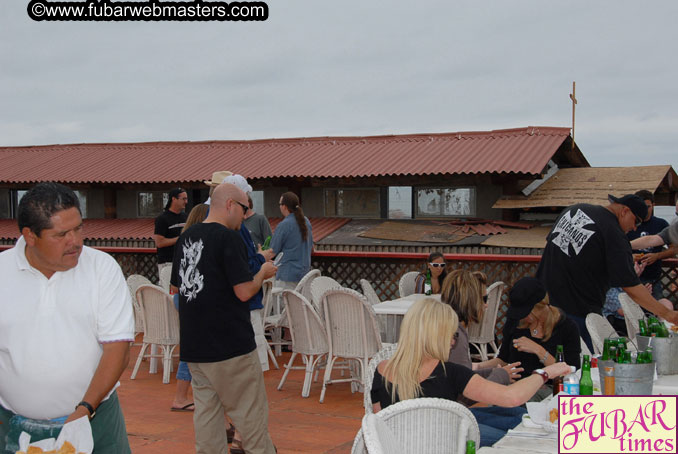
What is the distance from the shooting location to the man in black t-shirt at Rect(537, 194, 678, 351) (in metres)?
4.66

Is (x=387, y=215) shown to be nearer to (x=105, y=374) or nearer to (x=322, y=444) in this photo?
(x=322, y=444)

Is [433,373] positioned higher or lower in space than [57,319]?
lower

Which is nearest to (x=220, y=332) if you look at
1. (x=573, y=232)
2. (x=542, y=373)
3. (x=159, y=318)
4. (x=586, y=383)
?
(x=542, y=373)

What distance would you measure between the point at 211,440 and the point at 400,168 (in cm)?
1046

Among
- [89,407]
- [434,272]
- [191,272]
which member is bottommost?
[434,272]

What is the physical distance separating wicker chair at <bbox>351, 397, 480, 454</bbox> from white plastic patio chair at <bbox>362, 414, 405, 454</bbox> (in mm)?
137

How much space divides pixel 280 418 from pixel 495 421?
7.66 feet

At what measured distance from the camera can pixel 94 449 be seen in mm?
2535

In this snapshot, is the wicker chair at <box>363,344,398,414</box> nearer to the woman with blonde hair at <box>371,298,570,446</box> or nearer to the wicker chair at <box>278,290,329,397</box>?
the woman with blonde hair at <box>371,298,570,446</box>

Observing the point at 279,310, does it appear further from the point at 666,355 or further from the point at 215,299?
the point at 666,355

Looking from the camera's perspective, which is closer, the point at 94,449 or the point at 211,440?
the point at 94,449

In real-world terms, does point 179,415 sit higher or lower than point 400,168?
lower

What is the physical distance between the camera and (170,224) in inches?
322

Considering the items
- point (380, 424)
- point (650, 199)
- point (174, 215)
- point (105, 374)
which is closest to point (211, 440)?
point (105, 374)
